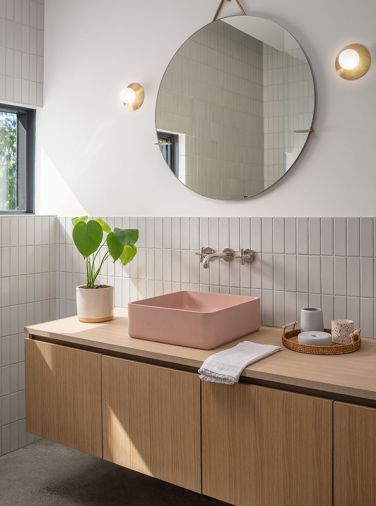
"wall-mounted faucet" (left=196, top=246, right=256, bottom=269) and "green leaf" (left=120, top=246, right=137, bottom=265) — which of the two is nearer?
"wall-mounted faucet" (left=196, top=246, right=256, bottom=269)

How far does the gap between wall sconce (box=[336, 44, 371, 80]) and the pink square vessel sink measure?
1.02 m

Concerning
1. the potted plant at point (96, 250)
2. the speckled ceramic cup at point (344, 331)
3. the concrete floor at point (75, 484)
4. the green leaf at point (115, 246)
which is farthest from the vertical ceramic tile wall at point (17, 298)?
the speckled ceramic cup at point (344, 331)

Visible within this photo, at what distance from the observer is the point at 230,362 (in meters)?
2.00

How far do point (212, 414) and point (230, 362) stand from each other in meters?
0.21

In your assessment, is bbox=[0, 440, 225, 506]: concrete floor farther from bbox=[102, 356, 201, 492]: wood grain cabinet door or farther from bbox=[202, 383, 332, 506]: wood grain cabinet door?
bbox=[202, 383, 332, 506]: wood grain cabinet door

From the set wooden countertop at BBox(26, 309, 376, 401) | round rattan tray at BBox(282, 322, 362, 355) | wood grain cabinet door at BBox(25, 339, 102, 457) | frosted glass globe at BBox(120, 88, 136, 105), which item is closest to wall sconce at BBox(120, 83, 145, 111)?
frosted glass globe at BBox(120, 88, 136, 105)

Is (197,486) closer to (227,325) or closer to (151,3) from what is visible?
(227,325)

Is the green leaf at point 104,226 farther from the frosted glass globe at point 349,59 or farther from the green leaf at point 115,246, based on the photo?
the frosted glass globe at point 349,59

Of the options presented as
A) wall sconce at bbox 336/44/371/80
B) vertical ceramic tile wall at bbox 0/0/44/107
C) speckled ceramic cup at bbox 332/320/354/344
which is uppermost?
vertical ceramic tile wall at bbox 0/0/44/107

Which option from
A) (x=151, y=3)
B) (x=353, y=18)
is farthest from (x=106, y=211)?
(x=353, y=18)

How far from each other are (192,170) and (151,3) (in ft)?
3.02

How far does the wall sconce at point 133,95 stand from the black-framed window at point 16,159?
760 millimetres

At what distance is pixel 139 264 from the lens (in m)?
3.02

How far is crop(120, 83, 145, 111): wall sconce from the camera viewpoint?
2.95m
